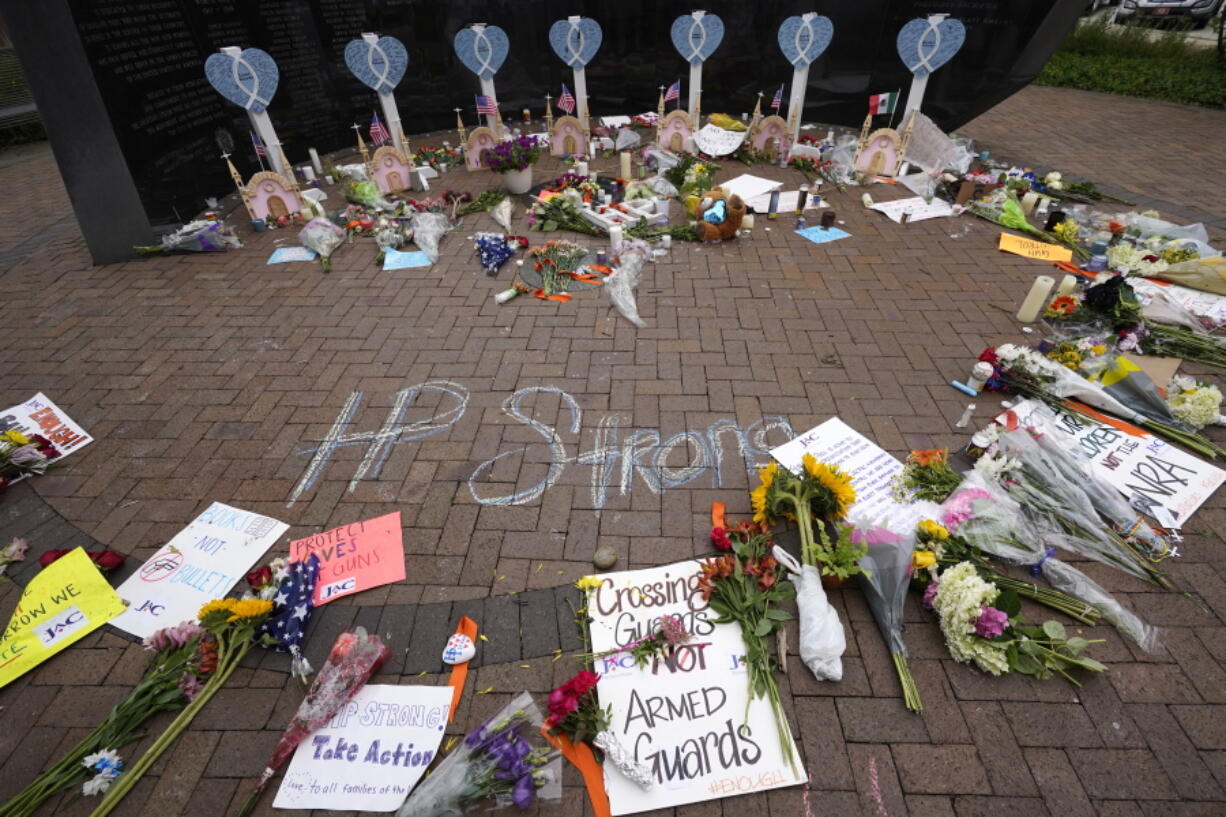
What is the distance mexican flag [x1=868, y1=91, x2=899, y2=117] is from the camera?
7816 mm

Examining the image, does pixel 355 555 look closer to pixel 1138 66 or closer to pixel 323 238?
pixel 323 238

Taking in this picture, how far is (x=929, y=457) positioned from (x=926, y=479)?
0.20m

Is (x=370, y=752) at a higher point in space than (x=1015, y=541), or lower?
lower

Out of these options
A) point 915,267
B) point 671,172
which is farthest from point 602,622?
point 671,172

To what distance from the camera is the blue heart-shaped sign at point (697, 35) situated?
8.44 metres

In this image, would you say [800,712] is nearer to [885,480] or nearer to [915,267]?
[885,480]

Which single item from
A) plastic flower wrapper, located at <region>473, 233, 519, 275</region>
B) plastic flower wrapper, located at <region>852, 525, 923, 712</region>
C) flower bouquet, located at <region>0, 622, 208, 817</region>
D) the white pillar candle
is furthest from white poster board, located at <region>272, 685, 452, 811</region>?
the white pillar candle

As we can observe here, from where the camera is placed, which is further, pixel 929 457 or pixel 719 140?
pixel 719 140

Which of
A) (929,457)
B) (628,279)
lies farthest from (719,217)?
(929,457)

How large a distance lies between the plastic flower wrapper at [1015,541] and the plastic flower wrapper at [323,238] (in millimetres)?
6364

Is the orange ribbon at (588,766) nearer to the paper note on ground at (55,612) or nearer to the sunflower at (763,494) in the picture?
the sunflower at (763,494)

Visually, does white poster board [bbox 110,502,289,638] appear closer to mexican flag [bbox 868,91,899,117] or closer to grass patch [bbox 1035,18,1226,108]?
mexican flag [bbox 868,91,899,117]

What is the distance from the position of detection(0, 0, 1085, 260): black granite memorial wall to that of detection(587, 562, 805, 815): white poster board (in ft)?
24.4

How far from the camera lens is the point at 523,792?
2.30m
